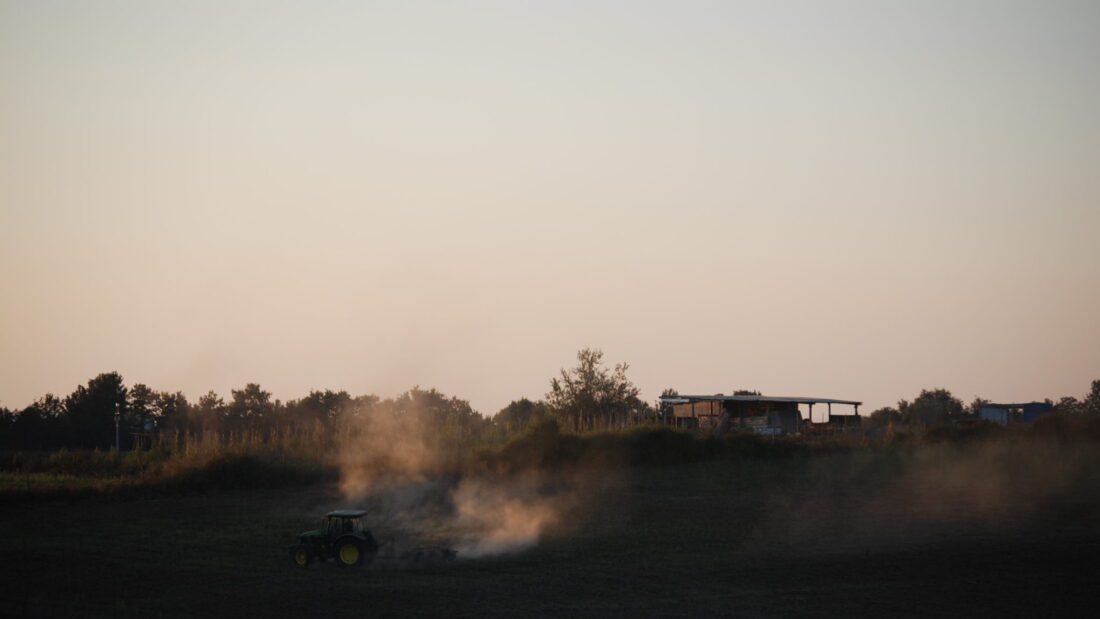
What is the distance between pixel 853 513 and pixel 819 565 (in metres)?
8.85

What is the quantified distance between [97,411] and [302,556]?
59736 mm

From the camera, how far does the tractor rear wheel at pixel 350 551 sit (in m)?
26.5

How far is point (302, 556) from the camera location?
87.8ft

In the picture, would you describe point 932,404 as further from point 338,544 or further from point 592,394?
point 338,544

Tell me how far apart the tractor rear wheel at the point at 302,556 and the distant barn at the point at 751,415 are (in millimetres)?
33433

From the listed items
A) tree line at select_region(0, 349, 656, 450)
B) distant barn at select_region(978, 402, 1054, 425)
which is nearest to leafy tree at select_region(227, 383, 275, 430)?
tree line at select_region(0, 349, 656, 450)

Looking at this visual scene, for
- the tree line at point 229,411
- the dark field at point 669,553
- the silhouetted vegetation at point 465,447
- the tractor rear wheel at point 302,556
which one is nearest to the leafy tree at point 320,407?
the tree line at point 229,411

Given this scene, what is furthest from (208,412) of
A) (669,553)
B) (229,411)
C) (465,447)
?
(669,553)

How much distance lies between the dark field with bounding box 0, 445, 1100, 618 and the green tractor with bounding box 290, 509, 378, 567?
555 millimetres

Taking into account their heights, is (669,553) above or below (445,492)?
below

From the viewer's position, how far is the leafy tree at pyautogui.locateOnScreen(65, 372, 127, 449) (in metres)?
77.4

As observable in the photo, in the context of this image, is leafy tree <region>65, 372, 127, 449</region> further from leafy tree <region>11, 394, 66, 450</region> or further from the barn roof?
the barn roof

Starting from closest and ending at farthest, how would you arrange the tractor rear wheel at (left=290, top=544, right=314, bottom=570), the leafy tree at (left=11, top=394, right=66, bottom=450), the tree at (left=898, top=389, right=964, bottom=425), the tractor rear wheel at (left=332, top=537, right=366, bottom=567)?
the tractor rear wheel at (left=332, top=537, right=366, bottom=567) → the tractor rear wheel at (left=290, top=544, right=314, bottom=570) → the leafy tree at (left=11, top=394, right=66, bottom=450) → the tree at (left=898, top=389, right=964, bottom=425)

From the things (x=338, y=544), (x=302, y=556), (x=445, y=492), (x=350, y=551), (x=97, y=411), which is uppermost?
(x=97, y=411)
